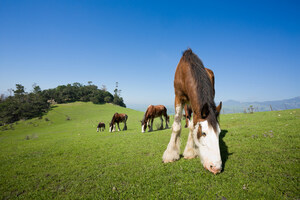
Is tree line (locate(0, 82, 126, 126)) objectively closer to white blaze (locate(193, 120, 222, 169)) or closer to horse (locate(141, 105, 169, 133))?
horse (locate(141, 105, 169, 133))

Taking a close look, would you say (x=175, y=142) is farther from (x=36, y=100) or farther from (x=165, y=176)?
(x=36, y=100)

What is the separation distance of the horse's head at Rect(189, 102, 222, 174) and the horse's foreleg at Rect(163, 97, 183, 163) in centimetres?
131

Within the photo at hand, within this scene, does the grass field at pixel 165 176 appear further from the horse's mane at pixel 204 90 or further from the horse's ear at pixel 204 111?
the horse's ear at pixel 204 111

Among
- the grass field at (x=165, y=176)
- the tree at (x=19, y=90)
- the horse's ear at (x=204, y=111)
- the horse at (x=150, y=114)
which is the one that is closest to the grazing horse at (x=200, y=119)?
the horse's ear at (x=204, y=111)

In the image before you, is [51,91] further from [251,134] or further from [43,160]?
[251,134]

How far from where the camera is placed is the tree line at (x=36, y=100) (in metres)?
38.4

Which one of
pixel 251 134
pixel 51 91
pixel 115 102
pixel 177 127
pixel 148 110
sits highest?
pixel 51 91

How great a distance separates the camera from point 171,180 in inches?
123

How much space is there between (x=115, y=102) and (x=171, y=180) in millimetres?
77239

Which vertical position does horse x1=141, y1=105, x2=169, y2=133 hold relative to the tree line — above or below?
below

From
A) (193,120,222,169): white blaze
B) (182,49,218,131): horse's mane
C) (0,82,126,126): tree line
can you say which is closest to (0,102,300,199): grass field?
(193,120,222,169): white blaze

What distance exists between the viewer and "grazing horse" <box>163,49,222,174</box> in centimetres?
296

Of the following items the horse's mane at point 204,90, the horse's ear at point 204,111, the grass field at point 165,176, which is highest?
the horse's mane at point 204,90

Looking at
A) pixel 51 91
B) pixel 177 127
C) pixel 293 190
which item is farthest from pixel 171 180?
pixel 51 91
